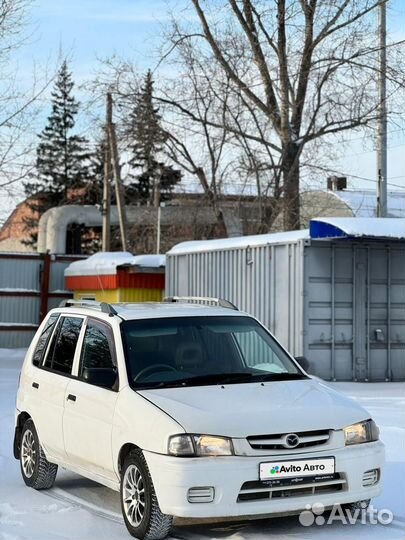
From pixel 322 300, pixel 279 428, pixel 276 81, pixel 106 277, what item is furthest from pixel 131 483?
pixel 276 81

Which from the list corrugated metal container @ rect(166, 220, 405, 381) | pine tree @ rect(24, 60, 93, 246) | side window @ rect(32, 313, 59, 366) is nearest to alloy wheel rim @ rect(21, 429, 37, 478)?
side window @ rect(32, 313, 59, 366)

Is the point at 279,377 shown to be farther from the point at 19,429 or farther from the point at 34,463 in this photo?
the point at 19,429

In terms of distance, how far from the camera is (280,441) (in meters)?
5.77

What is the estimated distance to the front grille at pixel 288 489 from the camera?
5703mm

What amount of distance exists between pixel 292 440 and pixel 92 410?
174 centimetres

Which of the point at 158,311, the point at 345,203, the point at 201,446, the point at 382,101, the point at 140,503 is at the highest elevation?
the point at 382,101

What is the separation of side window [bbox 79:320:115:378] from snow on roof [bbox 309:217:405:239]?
9.24 meters

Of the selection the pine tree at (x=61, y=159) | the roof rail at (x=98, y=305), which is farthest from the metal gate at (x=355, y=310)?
the pine tree at (x=61, y=159)

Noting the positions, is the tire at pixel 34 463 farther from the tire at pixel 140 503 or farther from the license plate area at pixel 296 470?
the license plate area at pixel 296 470

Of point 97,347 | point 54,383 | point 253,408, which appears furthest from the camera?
point 54,383

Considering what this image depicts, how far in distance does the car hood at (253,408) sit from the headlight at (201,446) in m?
0.05

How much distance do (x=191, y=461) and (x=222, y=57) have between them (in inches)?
940

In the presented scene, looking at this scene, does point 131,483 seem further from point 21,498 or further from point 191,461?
point 21,498

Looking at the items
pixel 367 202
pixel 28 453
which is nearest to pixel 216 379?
pixel 28 453
